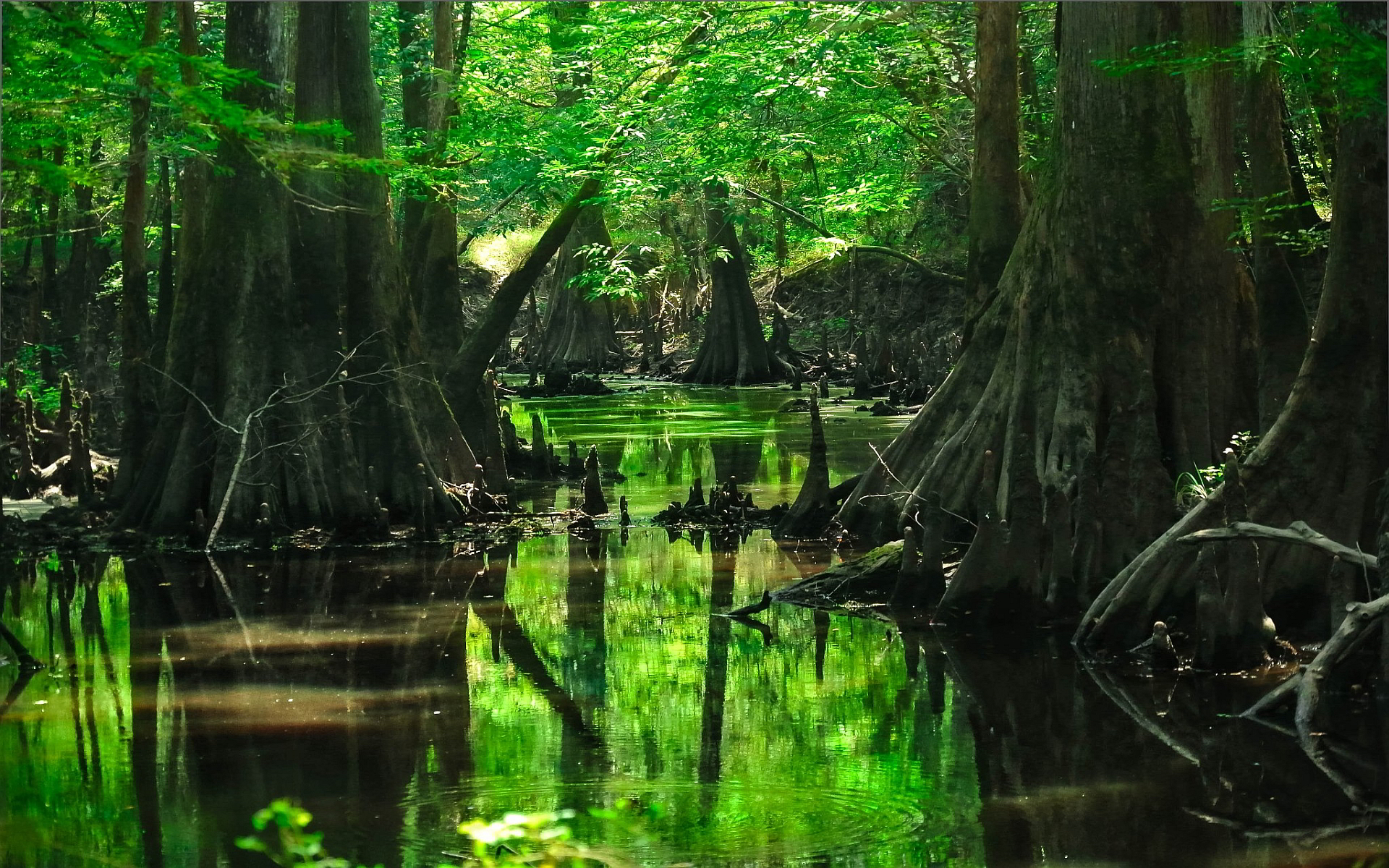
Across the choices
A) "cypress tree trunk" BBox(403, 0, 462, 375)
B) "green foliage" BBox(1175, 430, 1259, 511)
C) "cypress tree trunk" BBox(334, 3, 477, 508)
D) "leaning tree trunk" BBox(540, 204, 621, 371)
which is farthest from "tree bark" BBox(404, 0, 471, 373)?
"leaning tree trunk" BBox(540, 204, 621, 371)

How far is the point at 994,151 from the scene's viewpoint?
51.8ft

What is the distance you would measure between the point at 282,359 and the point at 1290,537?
9.24 metres

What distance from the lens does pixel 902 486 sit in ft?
43.7

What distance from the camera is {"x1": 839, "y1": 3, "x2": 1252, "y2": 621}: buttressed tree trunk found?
33.3 ft

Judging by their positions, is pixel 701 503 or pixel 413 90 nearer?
pixel 701 503

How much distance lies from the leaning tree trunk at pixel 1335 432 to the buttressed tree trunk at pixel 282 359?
7.87 m

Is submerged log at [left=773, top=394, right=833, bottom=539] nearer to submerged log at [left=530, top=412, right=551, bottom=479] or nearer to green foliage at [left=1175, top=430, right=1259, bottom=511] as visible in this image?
green foliage at [left=1175, top=430, right=1259, bottom=511]

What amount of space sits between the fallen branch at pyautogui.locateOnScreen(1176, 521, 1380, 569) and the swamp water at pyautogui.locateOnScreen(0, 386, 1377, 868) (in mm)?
790

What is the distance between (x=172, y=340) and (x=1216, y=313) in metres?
8.67

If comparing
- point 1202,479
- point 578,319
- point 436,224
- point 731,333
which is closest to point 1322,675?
point 1202,479

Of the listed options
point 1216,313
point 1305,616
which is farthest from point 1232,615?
point 1216,313

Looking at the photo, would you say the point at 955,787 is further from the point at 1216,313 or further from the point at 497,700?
the point at 1216,313

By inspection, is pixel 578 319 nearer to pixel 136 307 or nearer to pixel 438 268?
pixel 438 268

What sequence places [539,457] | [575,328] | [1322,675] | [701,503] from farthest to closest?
1. [575,328]
2. [539,457]
3. [701,503]
4. [1322,675]
